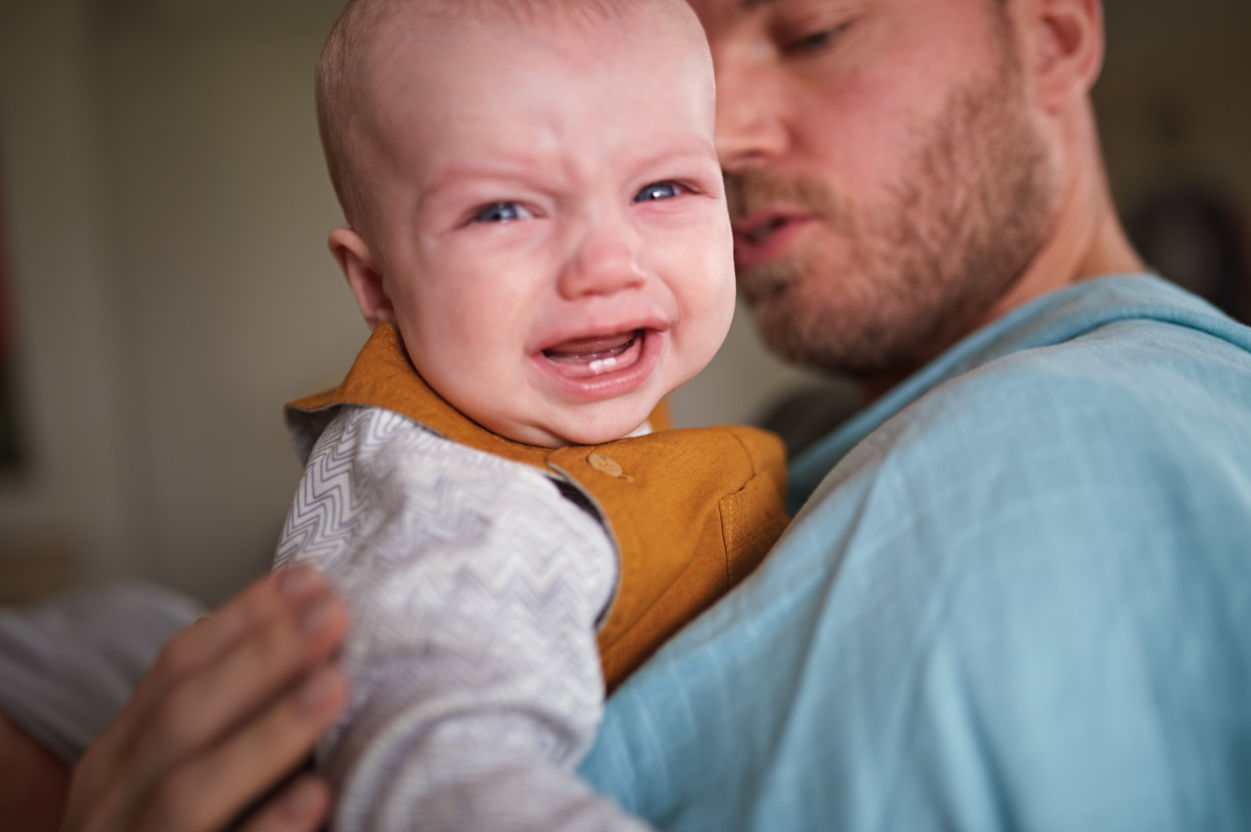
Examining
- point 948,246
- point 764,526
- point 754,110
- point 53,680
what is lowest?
point 53,680

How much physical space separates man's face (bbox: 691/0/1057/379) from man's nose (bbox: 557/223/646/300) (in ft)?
2.06

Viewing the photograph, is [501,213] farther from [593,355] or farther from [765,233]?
[765,233]

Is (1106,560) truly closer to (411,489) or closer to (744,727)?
(744,727)

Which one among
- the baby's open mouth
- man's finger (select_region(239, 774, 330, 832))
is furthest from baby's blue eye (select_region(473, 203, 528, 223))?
man's finger (select_region(239, 774, 330, 832))

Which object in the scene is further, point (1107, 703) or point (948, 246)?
point (948, 246)

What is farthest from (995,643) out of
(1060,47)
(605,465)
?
(1060,47)

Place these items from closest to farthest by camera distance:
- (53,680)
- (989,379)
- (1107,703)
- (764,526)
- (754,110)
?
(1107,703)
(989,379)
(764,526)
(754,110)
(53,680)

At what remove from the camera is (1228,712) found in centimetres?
53

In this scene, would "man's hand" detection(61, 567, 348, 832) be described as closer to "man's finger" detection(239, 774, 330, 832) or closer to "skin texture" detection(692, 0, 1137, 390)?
"man's finger" detection(239, 774, 330, 832)

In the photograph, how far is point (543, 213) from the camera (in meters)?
0.69

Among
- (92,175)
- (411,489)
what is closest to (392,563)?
(411,489)

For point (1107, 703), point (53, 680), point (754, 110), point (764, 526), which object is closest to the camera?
point (1107, 703)

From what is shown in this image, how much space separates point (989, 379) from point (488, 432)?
0.39 m

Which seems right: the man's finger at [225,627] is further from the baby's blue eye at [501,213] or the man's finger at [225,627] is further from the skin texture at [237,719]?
the baby's blue eye at [501,213]
